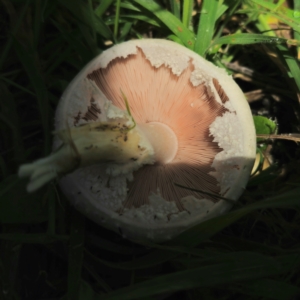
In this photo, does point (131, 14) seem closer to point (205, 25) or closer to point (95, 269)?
point (205, 25)

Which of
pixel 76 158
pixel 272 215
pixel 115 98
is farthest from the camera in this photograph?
pixel 272 215

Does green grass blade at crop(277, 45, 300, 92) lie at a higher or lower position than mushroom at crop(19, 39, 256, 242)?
higher

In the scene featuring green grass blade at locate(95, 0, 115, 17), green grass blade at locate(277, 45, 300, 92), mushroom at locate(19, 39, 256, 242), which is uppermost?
green grass blade at locate(95, 0, 115, 17)

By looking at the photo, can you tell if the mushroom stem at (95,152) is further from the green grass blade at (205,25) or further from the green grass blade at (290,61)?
the green grass blade at (290,61)

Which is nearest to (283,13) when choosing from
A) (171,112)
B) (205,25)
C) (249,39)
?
(249,39)

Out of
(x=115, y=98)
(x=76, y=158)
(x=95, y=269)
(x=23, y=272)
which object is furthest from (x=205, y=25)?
(x=23, y=272)

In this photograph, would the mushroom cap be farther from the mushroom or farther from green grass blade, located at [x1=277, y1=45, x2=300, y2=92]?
green grass blade, located at [x1=277, y1=45, x2=300, y2=92]

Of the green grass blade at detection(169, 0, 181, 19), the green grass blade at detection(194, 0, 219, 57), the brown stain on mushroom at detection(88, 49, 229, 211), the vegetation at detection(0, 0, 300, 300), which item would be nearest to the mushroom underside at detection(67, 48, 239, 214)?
the brown stain on mushroom at detection(88, 49, 229, 211)
